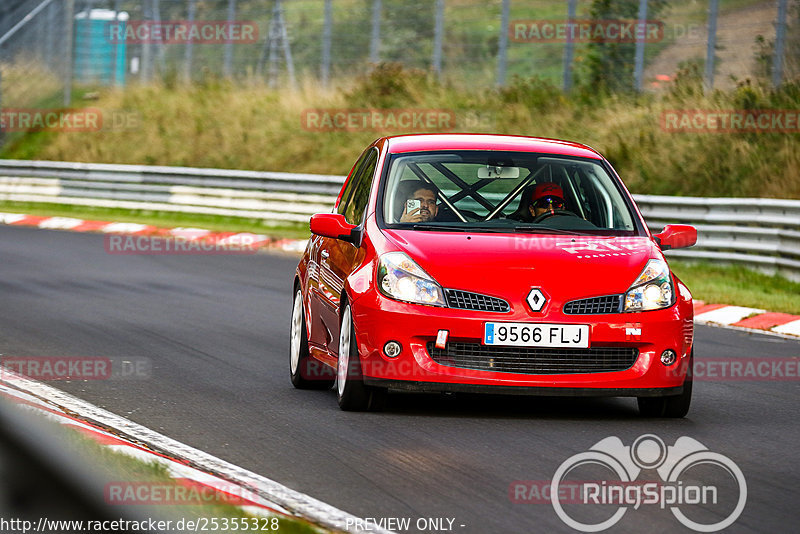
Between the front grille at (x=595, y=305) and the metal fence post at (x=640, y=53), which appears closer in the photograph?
the front grille at (x=595, y=305)

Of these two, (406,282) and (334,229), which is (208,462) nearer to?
(406,282)

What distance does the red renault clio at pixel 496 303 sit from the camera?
7930 millimetres

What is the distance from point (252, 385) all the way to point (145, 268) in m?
10.2

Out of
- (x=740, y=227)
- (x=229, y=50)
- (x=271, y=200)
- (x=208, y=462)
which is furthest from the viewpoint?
(x=229, y=50)

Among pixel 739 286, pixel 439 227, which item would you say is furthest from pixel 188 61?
pixel 439 227

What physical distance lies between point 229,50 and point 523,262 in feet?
96.7

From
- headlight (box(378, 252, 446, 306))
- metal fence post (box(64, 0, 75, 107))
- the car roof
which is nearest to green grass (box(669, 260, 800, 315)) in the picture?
the car roof

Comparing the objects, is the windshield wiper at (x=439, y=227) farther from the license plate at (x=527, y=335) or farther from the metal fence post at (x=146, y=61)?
the metal fence post at (x=146, y=61)

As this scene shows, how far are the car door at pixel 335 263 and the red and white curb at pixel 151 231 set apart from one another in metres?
13.5

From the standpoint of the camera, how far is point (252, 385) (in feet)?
31.0

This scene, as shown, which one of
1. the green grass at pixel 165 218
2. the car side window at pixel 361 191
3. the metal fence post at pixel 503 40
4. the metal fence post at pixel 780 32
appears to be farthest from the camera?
the metal fence post at pixel 503 40

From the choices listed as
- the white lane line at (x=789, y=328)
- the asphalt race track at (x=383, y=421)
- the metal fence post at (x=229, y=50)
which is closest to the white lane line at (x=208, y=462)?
the asphalt race track at (x=383, y=421)

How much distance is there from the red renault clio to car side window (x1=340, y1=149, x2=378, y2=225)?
0.21m

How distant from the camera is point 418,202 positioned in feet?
29.2
